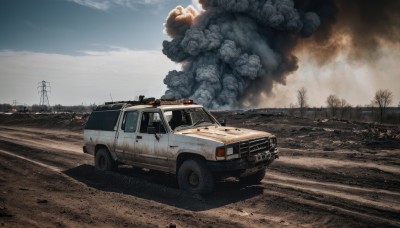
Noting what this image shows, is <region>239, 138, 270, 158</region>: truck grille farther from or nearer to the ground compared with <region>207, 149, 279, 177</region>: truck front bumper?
farther from the ground

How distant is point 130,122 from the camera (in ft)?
27.1

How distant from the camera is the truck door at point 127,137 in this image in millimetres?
8094

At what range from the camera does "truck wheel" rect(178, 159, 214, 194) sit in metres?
6.42

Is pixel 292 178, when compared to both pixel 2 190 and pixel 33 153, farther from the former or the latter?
pixel 33 153

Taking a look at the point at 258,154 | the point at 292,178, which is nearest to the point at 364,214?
the point at 258,154

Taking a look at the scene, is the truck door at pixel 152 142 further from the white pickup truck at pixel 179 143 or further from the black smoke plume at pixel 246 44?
the black smoke plume at pixel 246 44

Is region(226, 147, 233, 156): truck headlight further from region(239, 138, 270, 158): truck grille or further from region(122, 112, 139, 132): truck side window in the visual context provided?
region(122, 112, 139, 132): truck side window

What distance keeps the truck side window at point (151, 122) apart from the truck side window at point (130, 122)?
277mm

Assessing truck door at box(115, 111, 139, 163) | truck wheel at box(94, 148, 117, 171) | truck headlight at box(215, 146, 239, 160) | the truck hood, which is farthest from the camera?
truck wheel at box(94, 148, 117, 171)

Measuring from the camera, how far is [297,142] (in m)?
14.8

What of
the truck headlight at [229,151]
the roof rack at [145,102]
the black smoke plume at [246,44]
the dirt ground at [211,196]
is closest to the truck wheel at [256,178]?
the dirt ground at [211,196]

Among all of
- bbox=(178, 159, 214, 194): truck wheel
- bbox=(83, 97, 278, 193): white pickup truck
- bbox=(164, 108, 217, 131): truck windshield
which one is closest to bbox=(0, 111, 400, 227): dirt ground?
bbox=(178, 159, 214, 194): truck wheel

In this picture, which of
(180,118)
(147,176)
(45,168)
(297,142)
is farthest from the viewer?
(297,142)

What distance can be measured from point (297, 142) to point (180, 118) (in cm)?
878
